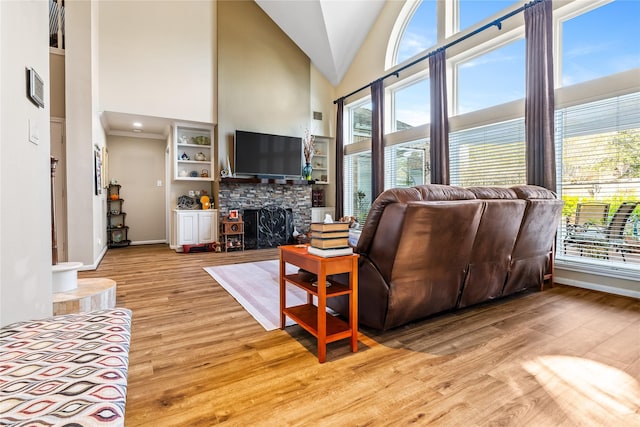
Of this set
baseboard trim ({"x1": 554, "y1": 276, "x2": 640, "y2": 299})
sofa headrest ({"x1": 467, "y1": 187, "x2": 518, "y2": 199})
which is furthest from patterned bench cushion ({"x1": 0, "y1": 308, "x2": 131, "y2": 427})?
baseboard trim ({"x1": 554, "y1": 276, "x2": 640, "y2": 299})

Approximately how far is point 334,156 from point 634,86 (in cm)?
532

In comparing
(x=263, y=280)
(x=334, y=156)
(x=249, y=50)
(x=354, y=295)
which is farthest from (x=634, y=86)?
(x=249, y=50)

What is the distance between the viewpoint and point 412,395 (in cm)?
149

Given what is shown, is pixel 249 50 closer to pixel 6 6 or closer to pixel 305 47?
pixel 305 47

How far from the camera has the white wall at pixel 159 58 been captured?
16.7 feet

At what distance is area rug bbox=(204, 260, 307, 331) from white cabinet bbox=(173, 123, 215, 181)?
262 cm

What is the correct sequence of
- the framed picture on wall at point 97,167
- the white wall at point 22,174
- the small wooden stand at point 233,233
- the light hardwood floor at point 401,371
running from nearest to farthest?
the white wall at point 22,174, the light hardwood floor at point 401,371, the framed picture on wall at point 97,167, the small wooden stand at point 233,233

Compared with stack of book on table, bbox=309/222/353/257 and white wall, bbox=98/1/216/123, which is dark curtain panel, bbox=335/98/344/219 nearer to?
white wall, bbox=98/1/216/123

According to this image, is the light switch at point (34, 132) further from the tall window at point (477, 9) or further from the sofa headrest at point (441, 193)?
the tall window at point (477, 9)

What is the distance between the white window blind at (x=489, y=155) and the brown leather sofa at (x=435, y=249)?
1517 mm

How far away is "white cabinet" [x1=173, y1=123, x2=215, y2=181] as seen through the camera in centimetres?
616

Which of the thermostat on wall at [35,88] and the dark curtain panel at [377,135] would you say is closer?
the thermostat on wall at [35,88]

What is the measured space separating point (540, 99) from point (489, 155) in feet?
3.01

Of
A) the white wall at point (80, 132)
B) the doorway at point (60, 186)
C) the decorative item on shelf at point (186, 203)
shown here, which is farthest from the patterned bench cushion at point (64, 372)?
the decorative item on shelf at point (186, 203)
